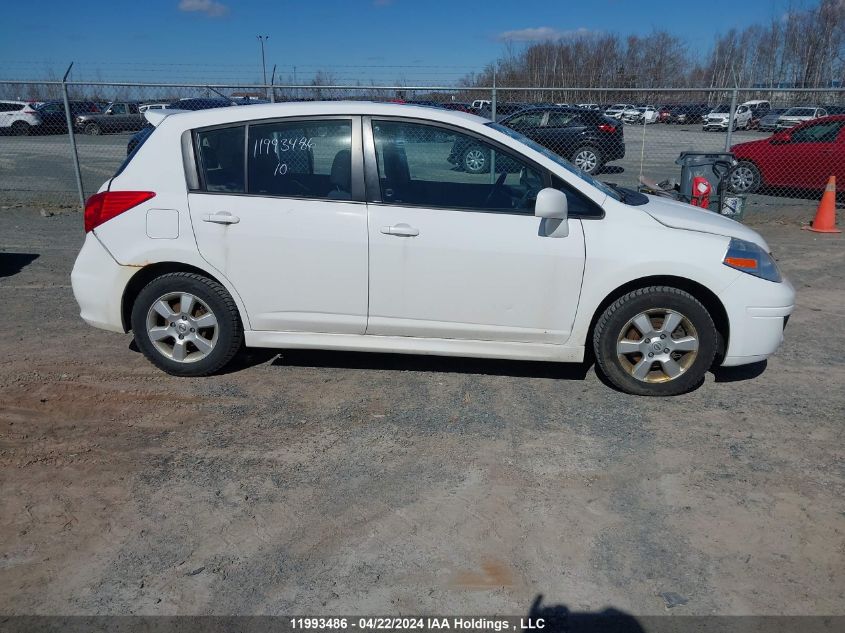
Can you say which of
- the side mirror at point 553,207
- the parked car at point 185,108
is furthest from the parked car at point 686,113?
the side mirror at point 553,207

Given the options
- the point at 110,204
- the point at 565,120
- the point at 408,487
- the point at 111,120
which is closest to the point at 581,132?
the point at 565,120

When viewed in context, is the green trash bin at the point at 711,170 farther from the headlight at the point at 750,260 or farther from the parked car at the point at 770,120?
the parked car at the point at 770,120

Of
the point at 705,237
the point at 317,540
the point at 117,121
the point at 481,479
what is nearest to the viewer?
the point at 317,540

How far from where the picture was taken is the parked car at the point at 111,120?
70.5 ft

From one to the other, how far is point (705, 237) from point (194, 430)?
10.9 ft

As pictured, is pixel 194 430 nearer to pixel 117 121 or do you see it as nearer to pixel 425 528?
pixel 425 528

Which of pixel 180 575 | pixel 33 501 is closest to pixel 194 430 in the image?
pixel 33 501

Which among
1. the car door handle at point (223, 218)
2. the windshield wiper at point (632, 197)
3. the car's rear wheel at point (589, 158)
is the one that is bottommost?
the car's rear wheel at point (589, 158)

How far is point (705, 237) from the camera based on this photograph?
4336mm

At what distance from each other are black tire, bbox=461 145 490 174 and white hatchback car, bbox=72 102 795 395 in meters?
0.05

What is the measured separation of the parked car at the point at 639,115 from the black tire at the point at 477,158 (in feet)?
35.1

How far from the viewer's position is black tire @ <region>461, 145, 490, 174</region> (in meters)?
4.46

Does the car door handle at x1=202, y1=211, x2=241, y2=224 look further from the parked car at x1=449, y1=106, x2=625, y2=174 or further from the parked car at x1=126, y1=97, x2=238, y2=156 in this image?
the parked car at x1=449, y1=106, x2=625, y2=174

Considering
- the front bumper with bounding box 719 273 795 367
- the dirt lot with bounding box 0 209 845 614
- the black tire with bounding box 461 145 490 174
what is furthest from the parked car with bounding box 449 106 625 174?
the front bumper with bounding box 719 273 795 367
